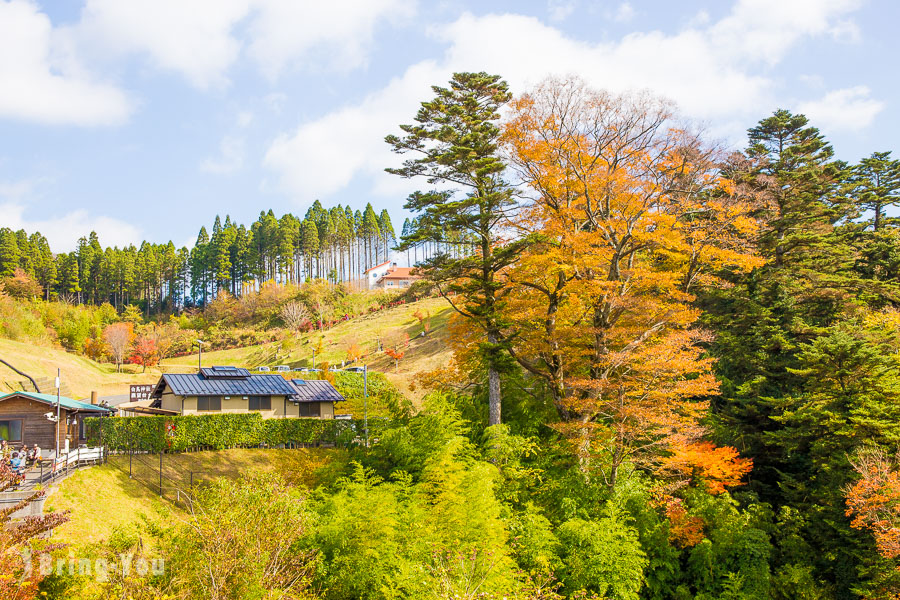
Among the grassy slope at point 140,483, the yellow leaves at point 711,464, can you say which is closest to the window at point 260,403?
the grassy slope at point 140,483

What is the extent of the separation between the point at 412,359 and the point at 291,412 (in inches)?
888

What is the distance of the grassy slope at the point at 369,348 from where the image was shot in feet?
185

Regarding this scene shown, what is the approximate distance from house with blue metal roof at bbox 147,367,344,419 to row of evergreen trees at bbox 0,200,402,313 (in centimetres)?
6080

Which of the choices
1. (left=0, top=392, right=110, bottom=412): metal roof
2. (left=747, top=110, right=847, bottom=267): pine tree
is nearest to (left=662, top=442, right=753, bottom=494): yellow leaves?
(left=747, top=110, right=847, bottom=267): pine tree

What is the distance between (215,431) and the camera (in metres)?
30.1

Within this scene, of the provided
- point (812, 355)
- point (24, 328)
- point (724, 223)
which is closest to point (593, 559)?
point (812, 355)

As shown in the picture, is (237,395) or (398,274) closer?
(237,395)

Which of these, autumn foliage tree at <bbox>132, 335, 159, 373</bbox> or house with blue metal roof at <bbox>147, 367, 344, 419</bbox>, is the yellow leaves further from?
autumn foliage tree at <bbox>132, 335, 159, 373</bbox>

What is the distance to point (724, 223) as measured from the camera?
91.8ft

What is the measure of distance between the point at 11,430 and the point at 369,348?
38.5 m

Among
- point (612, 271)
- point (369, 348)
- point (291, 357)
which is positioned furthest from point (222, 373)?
point (291, 357)

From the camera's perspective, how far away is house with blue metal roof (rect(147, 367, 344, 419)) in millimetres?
32656

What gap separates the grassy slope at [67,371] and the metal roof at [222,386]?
1976 centimetres

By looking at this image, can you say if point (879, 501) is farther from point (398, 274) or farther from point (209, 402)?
point (398, 274)
